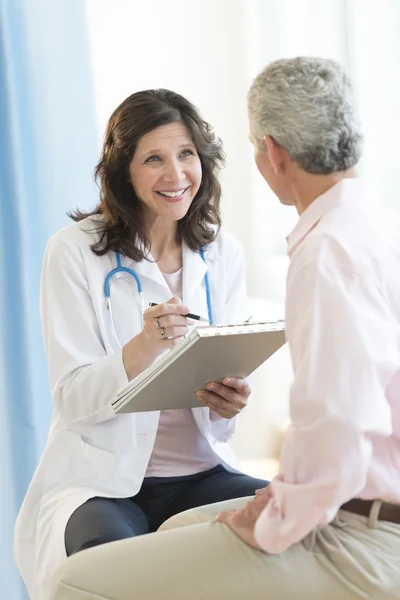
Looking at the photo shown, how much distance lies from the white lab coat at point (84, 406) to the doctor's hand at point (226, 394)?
0.40 feet

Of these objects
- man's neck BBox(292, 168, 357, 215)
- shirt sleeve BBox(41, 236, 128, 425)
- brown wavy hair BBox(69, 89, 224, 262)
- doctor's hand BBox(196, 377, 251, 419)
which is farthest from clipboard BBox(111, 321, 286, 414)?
brown wavy hair BBox(69, 89, 224, 262)

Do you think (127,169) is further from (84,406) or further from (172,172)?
(84,406)

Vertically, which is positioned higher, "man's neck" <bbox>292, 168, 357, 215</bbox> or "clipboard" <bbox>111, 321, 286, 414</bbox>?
"man's neck" <bbox>292, 168, 357, 215</bbox>

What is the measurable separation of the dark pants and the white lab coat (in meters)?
0.03

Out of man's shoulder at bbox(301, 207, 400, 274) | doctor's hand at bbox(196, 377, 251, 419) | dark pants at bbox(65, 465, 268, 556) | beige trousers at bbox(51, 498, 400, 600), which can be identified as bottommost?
dark pants at bbox(65, 465, 268, 556)

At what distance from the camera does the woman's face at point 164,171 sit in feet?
5.78

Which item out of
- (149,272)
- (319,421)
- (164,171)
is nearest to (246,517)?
(319,421)

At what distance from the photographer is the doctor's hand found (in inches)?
61.8

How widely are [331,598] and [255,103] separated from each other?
67 centimetres

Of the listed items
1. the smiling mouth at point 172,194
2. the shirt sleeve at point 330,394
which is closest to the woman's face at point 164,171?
the smiling mouth at point 172,194

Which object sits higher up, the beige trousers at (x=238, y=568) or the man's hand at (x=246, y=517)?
the man's hand at (x=246, y=517)

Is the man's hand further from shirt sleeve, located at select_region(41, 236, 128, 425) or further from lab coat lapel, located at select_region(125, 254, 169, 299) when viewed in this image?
lab coat lapel, located at select_region(125, 254, 169, 299)

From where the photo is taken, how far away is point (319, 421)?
0.98 meters

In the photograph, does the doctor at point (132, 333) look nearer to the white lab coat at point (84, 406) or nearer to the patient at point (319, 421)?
the white lab coat at point (84, 406)
